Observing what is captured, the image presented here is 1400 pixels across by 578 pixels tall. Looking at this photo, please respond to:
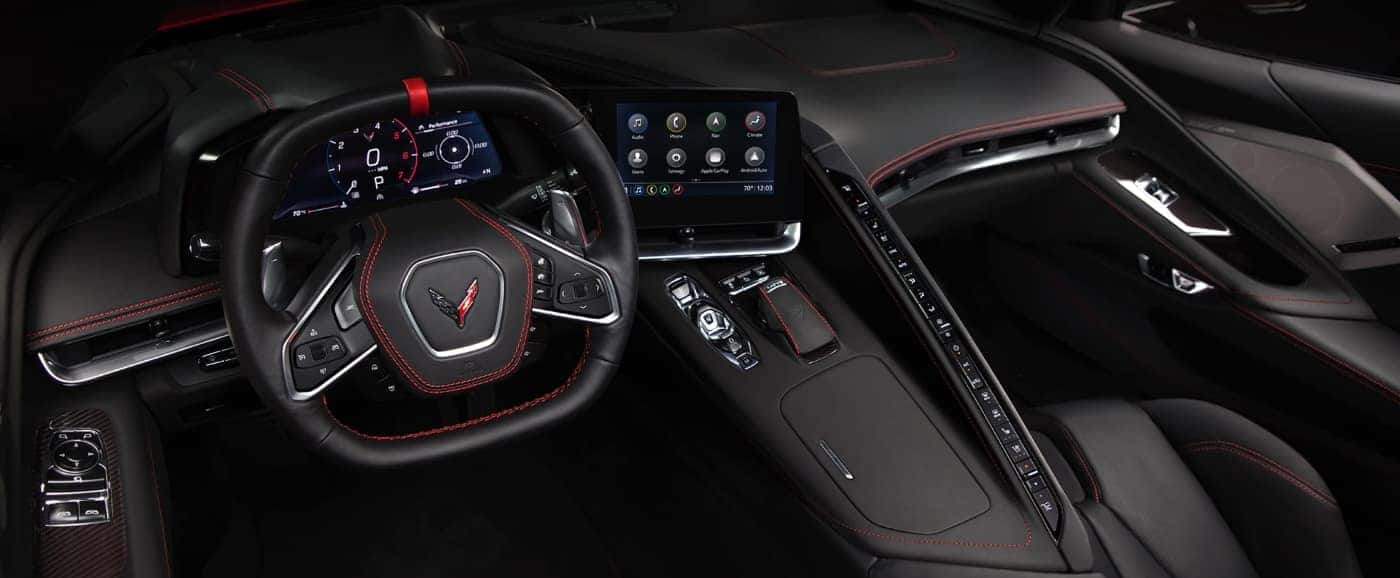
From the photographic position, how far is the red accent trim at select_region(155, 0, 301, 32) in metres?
1.64

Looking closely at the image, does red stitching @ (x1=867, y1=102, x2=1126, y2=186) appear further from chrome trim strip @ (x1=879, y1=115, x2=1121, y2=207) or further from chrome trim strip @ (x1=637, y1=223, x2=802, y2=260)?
chrome trim strip @ (x1=637, y1=223, x2=802, y2=260)

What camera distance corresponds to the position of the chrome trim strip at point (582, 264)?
1290 millimetres

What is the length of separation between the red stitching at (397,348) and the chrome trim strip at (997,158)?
961mm

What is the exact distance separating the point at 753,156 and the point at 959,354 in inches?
17.9

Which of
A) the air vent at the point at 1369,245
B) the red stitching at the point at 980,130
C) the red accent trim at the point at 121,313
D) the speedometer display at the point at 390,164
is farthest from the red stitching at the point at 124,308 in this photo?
the air vent at the point at 1369,245

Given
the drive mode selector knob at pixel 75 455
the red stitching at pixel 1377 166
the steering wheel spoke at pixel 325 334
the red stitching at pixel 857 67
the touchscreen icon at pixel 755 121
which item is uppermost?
the red stitching at pixel 857 67

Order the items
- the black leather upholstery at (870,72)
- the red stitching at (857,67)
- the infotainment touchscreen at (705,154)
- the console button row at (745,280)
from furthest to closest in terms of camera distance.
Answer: the red stitching at (857,67), the black leather upholstery at (870,72), the console button row at (745,280), the infotainment touchscreen at (705,154)

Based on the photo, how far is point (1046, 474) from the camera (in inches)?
59.2

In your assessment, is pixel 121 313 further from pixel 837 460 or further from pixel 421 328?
pixel 837 460

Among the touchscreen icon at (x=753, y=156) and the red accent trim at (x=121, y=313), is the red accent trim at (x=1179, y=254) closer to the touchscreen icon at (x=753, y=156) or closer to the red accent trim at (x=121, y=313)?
the touchscreen icon at (x=753, y=156)

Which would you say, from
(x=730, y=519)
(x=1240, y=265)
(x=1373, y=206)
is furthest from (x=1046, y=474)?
(x=1373, y=206)

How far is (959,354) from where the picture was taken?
1618 mm

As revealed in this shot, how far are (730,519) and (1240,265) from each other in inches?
49.2

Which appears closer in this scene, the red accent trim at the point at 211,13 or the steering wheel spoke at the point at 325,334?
the steering wheel spoke at the point at 325,334
